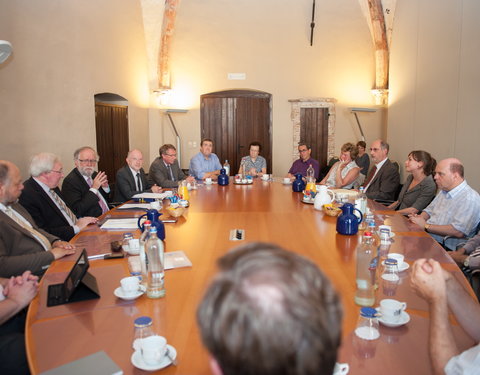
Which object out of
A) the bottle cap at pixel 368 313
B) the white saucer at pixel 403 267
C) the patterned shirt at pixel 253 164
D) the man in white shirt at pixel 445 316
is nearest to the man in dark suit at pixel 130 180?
the patterned shirt at pixel 253 164

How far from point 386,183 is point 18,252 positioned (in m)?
4.11

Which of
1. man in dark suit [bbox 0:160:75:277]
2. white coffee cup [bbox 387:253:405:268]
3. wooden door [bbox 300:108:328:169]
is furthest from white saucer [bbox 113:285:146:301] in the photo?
wooden door [bbox 300:108:328:169]

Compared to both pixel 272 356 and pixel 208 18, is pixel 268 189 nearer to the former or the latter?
pixel 272 356

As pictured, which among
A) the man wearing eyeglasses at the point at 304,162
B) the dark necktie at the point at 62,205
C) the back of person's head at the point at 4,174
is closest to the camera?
the back of person's head at the point at 4,174

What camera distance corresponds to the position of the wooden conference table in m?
1.36

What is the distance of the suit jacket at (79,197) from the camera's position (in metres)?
3.87

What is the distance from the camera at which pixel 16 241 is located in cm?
247

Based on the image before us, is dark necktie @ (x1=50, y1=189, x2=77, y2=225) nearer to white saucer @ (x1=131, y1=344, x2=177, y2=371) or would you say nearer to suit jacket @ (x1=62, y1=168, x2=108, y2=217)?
suit jacket @ (x1=62, y1=168, x2=108, y2=217)

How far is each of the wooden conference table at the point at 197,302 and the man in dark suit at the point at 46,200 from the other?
403 millimetres

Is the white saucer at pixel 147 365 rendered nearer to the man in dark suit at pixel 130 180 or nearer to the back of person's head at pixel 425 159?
the man in dark suit at pixel 130 180

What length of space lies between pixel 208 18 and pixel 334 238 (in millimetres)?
7326

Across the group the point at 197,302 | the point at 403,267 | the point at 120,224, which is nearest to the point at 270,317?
the point at 197,302

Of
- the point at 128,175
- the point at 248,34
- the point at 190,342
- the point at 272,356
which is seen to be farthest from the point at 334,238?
the point at 248,34

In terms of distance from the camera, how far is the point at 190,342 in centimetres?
145
